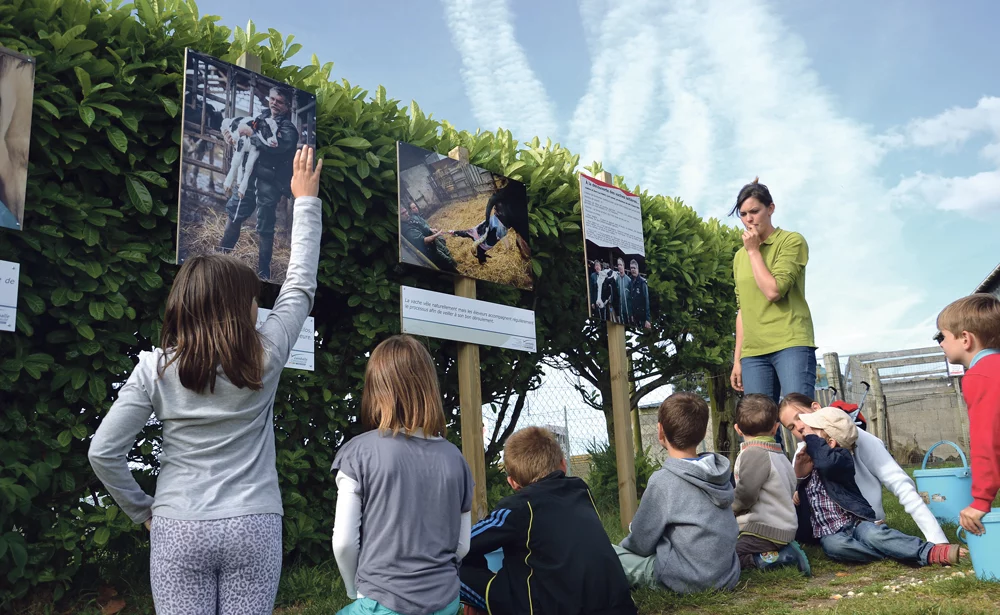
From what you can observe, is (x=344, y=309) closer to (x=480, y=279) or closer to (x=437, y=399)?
(x=480, y=279)

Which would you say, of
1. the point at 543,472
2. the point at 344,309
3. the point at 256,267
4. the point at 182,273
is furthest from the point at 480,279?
the point at 182,273

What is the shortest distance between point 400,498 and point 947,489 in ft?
12.8

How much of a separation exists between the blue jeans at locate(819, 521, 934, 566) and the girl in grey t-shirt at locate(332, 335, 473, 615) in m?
2.58

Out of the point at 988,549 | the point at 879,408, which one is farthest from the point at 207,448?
the point at 879,408

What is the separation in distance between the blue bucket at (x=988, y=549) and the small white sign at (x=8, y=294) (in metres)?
4.00

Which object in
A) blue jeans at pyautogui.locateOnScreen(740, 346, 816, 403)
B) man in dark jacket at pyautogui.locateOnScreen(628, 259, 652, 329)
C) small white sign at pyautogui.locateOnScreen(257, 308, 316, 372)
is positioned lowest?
blue jeans at pyautogui.locateOnScreen(740, 346, 816, 403)

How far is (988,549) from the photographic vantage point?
10.8 ft

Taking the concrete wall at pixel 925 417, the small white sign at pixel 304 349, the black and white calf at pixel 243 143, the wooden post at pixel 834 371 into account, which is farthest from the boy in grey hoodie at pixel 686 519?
the concrete wall at pixel 925 417

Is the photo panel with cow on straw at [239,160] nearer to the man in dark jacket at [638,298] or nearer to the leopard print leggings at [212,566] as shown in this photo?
the leopard print leggings at [212,566]

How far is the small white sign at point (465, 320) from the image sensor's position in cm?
428

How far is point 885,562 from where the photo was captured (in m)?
4.16

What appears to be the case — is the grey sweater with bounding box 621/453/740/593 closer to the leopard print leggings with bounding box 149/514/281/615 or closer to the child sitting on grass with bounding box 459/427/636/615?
the child sitting on grass with bounding box 459/427/636/615

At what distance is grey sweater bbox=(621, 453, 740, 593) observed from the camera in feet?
11.6

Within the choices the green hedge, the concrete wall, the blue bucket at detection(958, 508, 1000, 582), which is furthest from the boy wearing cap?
the concrete wall
